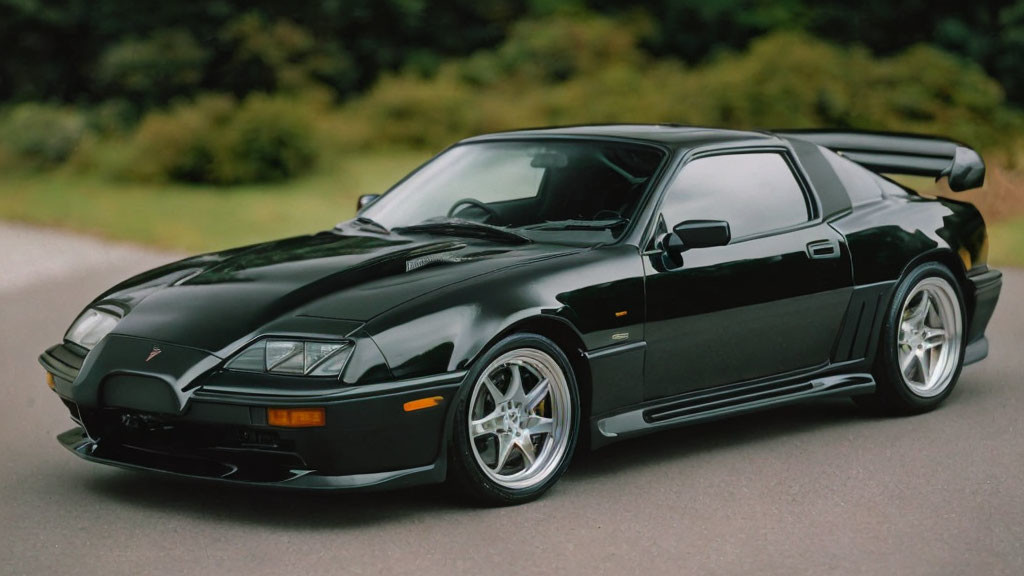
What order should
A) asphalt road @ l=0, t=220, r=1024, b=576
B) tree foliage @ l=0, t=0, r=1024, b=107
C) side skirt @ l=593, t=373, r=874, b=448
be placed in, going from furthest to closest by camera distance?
tree foliage @ l=0, t=0, r=1024, b=107 → side skirt @ l=593, t=373, r=874, b=448 → asphalt road @ l=0, t=220, r=1024, b=576

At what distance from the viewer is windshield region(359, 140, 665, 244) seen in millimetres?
6562

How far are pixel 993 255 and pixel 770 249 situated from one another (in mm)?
8709

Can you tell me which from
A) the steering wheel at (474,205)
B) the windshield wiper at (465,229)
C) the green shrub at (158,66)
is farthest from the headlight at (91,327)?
the green shrub at (158,66)

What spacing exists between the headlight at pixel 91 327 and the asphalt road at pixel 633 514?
59cm

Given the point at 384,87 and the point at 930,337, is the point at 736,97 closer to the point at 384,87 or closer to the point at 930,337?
the point at 384,87

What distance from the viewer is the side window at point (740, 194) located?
667 centimetres

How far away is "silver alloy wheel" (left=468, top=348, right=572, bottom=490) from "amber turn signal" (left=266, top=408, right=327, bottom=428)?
2.06 feet

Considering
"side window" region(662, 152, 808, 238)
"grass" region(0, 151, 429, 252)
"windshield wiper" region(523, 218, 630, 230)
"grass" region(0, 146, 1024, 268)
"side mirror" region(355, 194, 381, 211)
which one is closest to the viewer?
"windshield wiper" region(523, 218, 630, 230)

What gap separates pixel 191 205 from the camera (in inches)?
776

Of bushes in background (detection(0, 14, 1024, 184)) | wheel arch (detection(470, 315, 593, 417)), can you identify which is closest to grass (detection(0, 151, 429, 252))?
bushes in background (detection(0, 14, 1024, 184))

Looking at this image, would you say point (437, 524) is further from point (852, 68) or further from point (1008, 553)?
point (852, 68)

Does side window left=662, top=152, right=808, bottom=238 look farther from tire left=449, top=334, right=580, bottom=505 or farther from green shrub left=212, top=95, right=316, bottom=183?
green shrub left=212, top=95, right=316, bottom=183

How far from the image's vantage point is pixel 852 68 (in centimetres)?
2675

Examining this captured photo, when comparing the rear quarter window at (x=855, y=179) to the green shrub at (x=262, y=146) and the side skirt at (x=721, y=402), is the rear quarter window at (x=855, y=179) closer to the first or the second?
the side skirt at (x=721, y=402)
